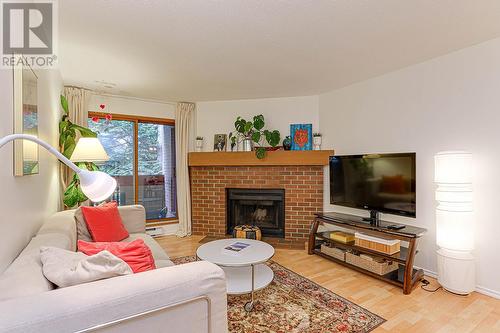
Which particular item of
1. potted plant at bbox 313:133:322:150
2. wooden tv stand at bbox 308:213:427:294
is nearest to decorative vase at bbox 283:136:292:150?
potted plant at bbox 313:133:322:150

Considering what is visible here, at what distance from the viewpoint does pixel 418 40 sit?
2424mm

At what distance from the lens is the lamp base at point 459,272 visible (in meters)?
2.41

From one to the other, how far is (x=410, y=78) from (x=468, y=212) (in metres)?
1.55

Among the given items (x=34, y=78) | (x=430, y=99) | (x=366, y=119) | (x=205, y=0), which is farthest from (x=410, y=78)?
(x=34, y=78)

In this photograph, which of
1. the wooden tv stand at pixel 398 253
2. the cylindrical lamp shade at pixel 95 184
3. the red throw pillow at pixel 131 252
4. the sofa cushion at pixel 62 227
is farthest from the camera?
the wooden tv stand at pixel 398 253

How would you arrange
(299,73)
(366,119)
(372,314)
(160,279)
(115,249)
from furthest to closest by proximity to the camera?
(366,119), (299,73), (372,314), (115,249), (160,279)

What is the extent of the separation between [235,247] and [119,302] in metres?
1.66

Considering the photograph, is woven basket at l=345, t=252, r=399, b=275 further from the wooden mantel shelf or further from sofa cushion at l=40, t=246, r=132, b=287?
sofa cushion at l=40, t=246, r=132, b=287

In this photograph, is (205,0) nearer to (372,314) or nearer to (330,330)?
(330,330)

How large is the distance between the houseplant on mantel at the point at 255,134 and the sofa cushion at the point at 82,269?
3052 mm

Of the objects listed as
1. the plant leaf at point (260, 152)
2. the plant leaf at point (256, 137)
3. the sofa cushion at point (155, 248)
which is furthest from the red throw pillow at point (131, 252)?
the plant leaf at point (256, 137)

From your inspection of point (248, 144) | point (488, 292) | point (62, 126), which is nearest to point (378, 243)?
point (488, 292)

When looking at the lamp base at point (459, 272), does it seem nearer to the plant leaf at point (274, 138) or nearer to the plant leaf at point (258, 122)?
the plant leaf at point (274, 138)

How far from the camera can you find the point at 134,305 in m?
0.99
